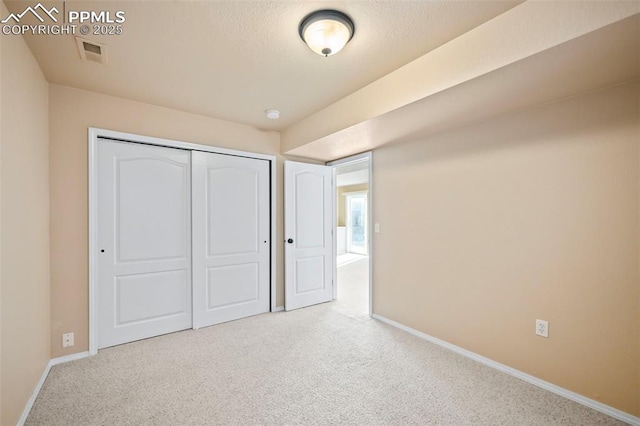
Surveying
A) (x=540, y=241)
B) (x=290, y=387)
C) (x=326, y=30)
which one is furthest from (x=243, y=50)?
(x=540, y=241)

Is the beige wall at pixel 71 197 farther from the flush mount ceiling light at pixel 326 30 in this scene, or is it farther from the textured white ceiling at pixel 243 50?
the flush mount ceiling light at pixel 326 30

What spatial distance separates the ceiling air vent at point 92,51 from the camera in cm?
182

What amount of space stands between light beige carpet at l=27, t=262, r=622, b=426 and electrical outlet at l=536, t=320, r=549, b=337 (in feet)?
1.31

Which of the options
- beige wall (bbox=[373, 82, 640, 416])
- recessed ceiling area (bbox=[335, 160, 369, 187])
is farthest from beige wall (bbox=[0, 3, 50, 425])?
recessed ceiling area (bbox=[335, 160, 369, 187])

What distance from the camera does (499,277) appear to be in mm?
2320

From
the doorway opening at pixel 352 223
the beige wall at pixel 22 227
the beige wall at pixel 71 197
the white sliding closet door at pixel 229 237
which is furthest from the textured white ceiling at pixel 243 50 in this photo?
the doorway opening at pixel 352 223

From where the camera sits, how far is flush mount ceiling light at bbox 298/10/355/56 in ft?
5.10

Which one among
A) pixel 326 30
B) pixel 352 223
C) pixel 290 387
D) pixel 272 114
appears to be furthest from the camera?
pixel 352 223

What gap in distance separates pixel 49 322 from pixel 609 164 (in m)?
4.42

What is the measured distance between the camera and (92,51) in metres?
1.92

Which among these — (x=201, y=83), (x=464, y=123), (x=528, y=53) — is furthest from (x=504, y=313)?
(x=201, y=83)

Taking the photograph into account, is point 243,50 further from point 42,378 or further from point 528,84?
point 42,378

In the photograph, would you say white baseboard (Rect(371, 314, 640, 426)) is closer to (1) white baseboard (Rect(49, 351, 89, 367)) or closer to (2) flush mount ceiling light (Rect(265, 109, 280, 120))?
(2) flush mount ceiling light (Rect(265, 109, 280, 120))

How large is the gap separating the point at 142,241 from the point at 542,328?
3642 mm
